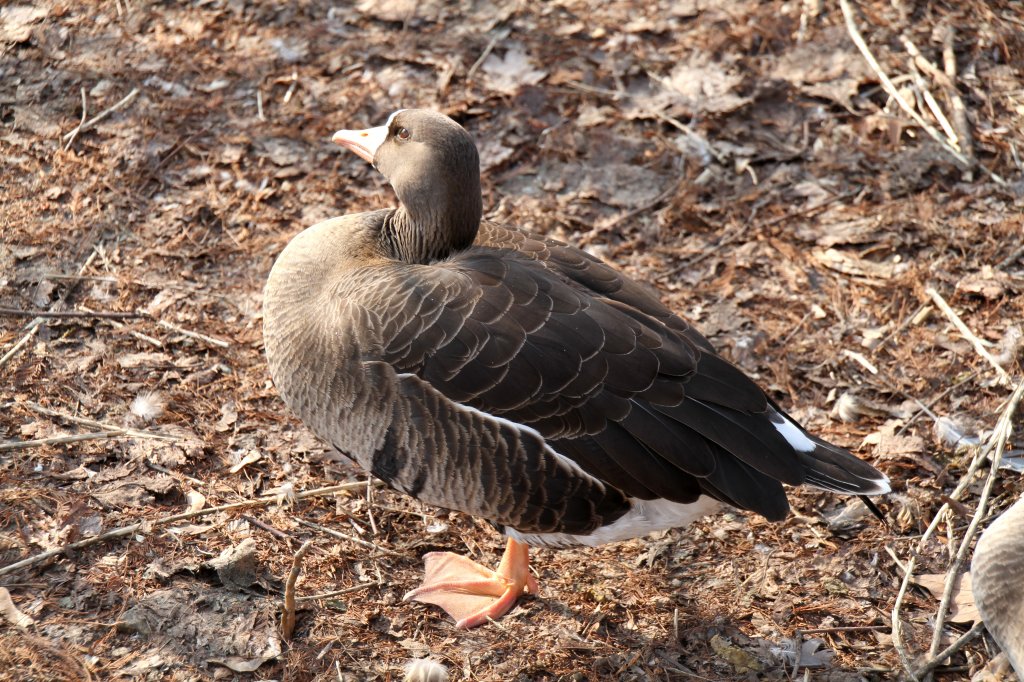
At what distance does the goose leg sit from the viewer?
4078 millimetres

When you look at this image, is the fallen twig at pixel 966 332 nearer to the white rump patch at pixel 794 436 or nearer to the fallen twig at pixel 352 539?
the white rump patch at pixel 794 436

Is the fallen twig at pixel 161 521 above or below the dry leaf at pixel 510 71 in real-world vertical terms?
below

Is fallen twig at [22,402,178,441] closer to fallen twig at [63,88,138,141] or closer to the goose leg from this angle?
the goose leg

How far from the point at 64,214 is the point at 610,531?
365cm

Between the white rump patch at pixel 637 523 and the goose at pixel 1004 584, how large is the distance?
98 centimetres

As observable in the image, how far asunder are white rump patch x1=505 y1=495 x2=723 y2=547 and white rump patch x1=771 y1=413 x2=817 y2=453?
0.37m

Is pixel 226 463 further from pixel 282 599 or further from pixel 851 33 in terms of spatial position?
pixel 851 33

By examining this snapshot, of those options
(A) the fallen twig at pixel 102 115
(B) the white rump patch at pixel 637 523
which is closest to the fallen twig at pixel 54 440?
(B) the white rump patch at pixel 637 523

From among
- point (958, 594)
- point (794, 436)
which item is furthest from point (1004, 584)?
point (794, 436)

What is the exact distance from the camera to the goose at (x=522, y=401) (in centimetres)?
370

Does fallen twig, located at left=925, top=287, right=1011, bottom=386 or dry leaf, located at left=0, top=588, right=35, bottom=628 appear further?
fallen twig, located at left=925, top=287, right=1011, bottom=386

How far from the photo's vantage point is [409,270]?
4043 millimetres

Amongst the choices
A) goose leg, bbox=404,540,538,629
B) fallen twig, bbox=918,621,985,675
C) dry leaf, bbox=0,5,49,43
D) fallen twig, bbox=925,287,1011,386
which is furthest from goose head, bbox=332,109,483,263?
dry leaf, bbox=0,5,49,43

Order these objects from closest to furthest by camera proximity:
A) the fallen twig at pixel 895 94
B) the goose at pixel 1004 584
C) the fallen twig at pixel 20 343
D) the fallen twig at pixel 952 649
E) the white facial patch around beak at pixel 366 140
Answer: the goose at pixel 1004 584
the fallen twig at pixel 952 649
the white facial patch around beak at pixel 366 140
the fallen twig at pixel 20 343
the fallen twig at pixel 895 94
